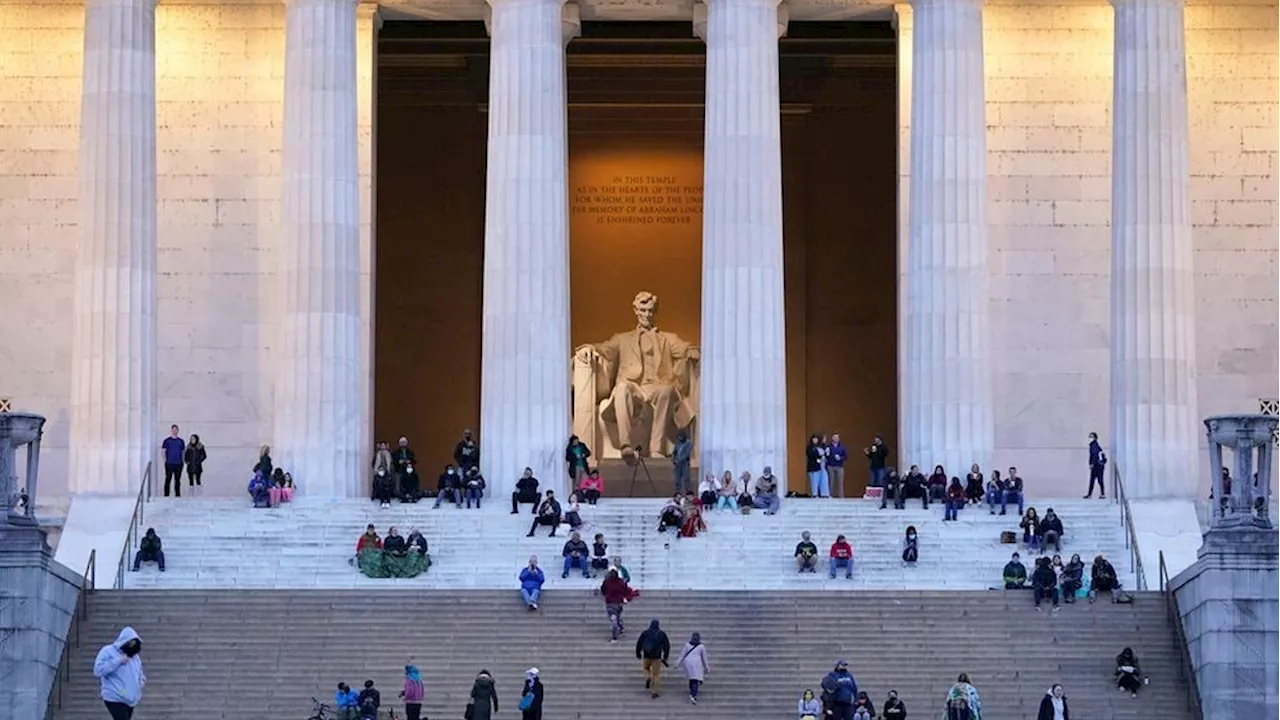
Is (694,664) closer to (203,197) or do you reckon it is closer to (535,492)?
(535,492)

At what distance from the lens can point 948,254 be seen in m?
78.4

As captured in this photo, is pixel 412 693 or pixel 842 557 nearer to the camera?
pixel 412 693

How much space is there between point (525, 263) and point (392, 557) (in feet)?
34.4

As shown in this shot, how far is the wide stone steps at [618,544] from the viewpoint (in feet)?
231

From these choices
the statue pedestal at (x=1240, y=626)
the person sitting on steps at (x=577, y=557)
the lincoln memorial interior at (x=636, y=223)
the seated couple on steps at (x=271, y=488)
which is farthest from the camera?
the lincoln memorial interior at (x=636, y=223)

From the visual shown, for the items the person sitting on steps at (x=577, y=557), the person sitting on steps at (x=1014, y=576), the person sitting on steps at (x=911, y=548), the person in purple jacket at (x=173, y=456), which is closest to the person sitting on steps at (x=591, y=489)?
the person sitting on steps at (x=577, y=557)

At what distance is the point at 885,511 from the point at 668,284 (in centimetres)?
2377

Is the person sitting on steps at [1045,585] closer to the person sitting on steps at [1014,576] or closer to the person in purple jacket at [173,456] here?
the person sitting on steps at [1014,576]

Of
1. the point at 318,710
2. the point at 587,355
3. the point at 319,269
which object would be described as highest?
the point at 319,269

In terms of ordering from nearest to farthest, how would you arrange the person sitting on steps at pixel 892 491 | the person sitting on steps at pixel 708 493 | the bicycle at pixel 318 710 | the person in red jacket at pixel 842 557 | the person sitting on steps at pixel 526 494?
the bicycle at pixel 318 710 < the person in red jacket at pixel 842 557 < the person sitting on steps at pixel 526 494 < the person sitting on steps at pixel 708 493 < the person sitting on steps at pixel 892 491

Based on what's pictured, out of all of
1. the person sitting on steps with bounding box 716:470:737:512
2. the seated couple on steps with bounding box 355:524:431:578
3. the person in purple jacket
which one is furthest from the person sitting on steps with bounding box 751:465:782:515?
the person in purple jacket

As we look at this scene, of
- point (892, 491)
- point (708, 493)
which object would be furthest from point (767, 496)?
point (892, 491)

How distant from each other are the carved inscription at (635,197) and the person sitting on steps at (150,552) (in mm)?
28092

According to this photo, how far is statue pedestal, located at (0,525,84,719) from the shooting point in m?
60.3
